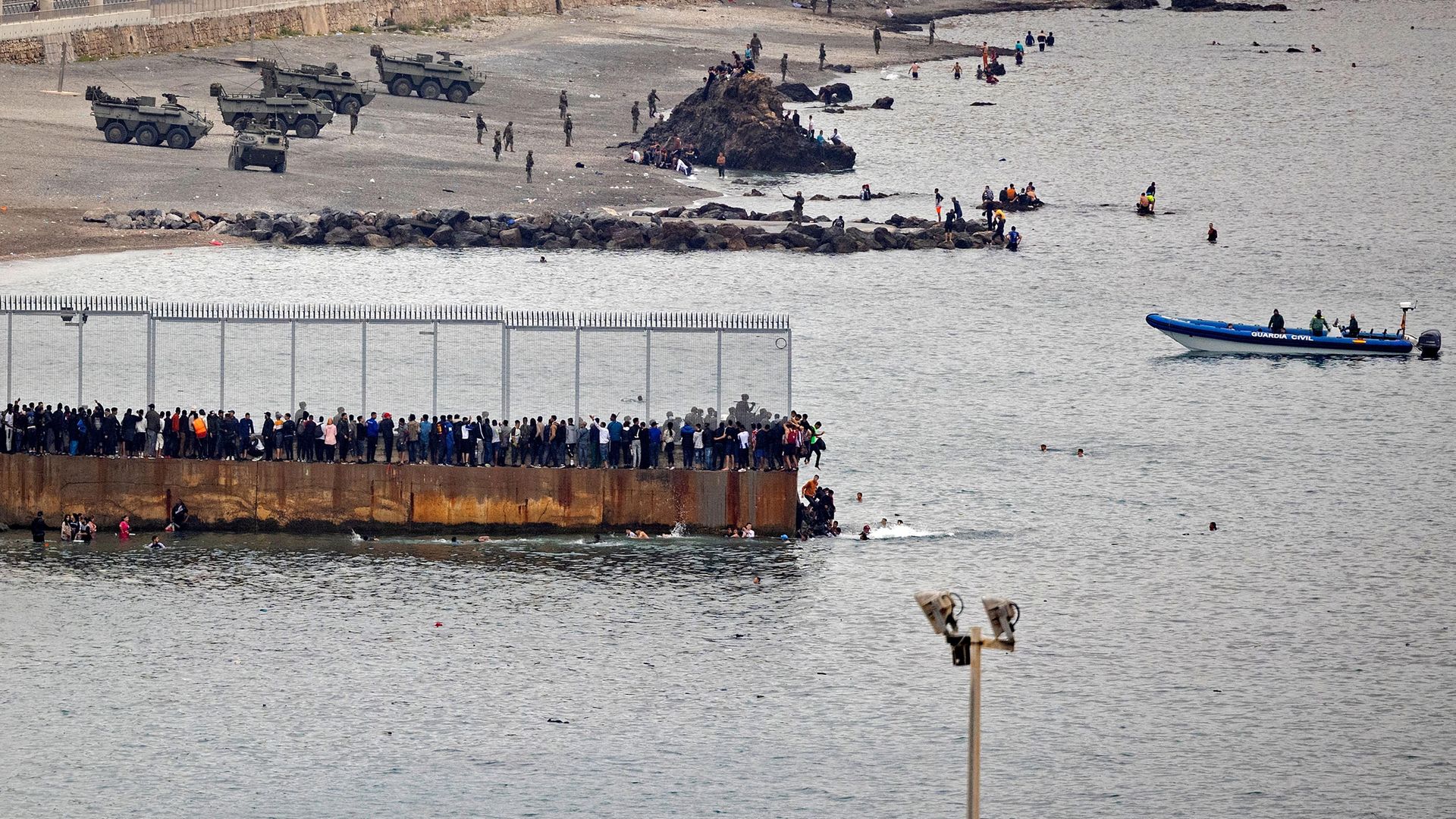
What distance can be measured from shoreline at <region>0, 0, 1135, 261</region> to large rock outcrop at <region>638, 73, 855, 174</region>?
4.61 m

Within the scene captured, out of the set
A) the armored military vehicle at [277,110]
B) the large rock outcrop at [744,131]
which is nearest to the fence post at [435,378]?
the armored military vehicle at [277,110]

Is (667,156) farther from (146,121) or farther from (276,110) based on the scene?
(146,121)

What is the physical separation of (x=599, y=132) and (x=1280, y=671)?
288 ft

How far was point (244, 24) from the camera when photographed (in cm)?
13438

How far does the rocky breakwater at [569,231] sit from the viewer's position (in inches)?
3839

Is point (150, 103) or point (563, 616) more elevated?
point (150, 103)

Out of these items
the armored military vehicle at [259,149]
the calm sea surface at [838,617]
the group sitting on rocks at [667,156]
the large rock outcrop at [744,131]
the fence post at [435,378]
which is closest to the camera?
the calm sea surface at [838,617]

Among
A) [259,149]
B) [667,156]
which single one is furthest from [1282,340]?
[259,149]

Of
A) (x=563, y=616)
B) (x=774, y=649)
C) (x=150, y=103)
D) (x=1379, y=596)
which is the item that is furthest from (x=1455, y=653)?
(x=150, y=103)

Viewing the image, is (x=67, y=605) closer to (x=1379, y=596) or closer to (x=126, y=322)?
(x=126, y=322)

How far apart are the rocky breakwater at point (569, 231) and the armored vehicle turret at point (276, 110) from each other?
10131mm

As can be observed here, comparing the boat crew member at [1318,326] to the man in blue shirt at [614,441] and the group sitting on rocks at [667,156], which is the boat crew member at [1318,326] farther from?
the group sitting on rocks at [667,156]

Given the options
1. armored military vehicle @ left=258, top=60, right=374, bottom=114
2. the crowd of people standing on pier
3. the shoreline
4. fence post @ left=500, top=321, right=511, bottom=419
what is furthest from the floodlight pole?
armored military vehicle @ left=258, top=60, right=374, bottom=114

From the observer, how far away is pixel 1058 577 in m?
55.6
